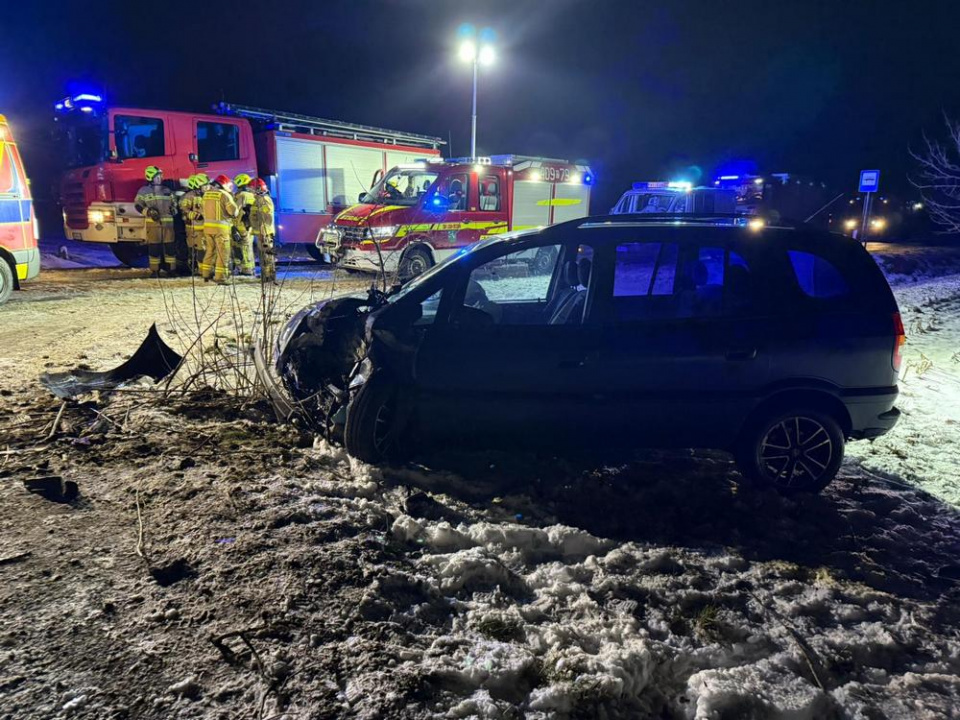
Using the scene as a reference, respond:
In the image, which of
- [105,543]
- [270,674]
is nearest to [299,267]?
[105,543]

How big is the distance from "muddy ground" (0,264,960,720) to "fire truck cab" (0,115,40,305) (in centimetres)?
587

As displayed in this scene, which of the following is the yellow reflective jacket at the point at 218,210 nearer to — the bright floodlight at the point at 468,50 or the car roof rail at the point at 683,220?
the car roof rail at the point at 683,220

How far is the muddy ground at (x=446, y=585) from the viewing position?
7.15ft

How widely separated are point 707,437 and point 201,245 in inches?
398

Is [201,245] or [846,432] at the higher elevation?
[201,245]

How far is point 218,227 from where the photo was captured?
→ 10.7m

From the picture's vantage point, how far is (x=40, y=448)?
12.8ft

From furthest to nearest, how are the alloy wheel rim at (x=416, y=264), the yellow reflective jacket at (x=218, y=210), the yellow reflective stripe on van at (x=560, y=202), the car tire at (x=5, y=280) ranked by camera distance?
the yellow reflective stripe on van at (x=560, y=202) → the alloy wheel rim at (x=416, y=264) → the yellow reflective jacket at (x=218, y=210) → the car tire at (x=5, y=280)

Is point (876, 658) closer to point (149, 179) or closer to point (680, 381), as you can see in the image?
point (680, 381)

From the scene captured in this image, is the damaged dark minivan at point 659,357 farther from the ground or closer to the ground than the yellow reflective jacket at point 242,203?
closer to the ground

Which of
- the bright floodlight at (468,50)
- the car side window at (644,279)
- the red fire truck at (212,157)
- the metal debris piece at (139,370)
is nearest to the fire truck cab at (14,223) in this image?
the red fire truck at (212,157)

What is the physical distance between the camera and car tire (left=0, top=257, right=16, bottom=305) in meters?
8.80

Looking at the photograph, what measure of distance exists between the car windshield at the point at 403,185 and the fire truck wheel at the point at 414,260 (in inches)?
38.9

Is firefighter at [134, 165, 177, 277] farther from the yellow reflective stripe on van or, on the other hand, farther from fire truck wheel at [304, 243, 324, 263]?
the yellow reflective stripe on van
